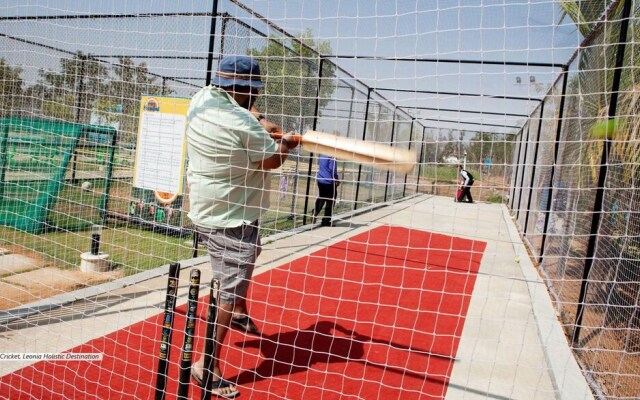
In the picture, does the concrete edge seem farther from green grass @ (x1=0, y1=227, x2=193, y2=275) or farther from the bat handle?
green grass @ (x1=0, y1=227, x2=193, y2=275)

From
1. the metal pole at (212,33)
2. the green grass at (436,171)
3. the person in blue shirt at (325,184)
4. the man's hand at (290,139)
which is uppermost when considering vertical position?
the metal pole at (212,33)

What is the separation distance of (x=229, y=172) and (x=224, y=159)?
84mm

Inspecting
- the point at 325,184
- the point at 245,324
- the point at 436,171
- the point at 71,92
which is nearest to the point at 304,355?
the point at 245,324

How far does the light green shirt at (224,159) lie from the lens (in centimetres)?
271

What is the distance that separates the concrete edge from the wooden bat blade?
669mm

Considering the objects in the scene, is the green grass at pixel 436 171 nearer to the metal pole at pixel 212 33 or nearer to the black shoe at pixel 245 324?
the black shoe at pixel 245 324

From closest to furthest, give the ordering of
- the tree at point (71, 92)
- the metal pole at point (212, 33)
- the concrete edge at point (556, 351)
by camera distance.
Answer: the concrete edge at point (556, 351)
the metal pole at point (212, 33)
the tree at point (71, 92)

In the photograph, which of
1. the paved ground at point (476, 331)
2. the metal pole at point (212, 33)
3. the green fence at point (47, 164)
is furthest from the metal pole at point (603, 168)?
the green fence at point (47, 164)

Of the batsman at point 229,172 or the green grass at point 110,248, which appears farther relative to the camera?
the green grass at point 110,248

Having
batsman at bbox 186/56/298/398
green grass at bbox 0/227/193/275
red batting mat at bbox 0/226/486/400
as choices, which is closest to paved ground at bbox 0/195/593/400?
red batting mat at bbox 0/226/486/400

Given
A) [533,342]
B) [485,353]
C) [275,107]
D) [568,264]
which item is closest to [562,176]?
[568,264]

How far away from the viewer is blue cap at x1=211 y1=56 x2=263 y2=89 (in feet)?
9.46

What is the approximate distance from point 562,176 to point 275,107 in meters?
4.14

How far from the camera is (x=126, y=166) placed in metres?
7.10
